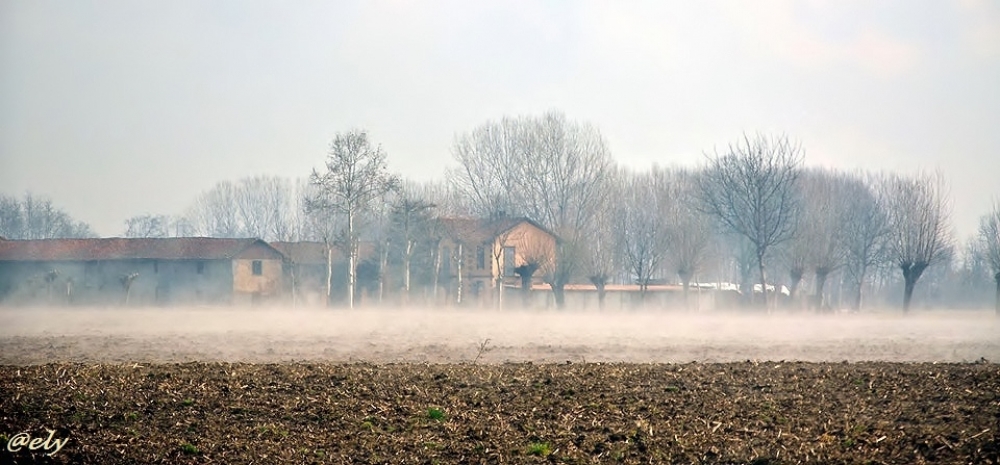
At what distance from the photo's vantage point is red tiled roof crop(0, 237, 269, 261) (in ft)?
266

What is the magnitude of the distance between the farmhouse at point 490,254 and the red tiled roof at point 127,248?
17.5 metres

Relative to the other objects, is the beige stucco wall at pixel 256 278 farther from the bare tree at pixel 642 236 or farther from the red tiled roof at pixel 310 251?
the bare tree at pixel 642 236

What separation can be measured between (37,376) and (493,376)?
9.15 metres

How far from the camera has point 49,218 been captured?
6944 cm

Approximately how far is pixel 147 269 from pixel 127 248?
3.62 meters

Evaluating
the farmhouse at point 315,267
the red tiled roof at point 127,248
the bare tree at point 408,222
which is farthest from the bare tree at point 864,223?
the red tiled roof at point 127,248

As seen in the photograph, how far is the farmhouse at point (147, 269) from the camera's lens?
79188mm

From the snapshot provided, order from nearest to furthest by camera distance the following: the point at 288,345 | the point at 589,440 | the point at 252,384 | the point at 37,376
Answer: the point at 589,440
the point at 252,384
the point at 37,376
the point at 288,345

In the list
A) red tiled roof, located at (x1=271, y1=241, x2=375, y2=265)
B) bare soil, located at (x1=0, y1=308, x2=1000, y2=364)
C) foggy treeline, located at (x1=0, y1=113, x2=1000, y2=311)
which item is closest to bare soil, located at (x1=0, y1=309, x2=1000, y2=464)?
bare soil, located at (x1=0, y1=308, x2=1000, y2=364)

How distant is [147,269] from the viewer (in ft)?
285

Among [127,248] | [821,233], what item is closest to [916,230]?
[821,233]

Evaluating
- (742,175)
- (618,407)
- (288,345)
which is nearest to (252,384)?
(618,407)

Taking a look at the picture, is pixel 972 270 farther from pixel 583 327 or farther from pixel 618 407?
pixel 618 407

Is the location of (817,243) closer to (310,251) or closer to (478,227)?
(478,227)
